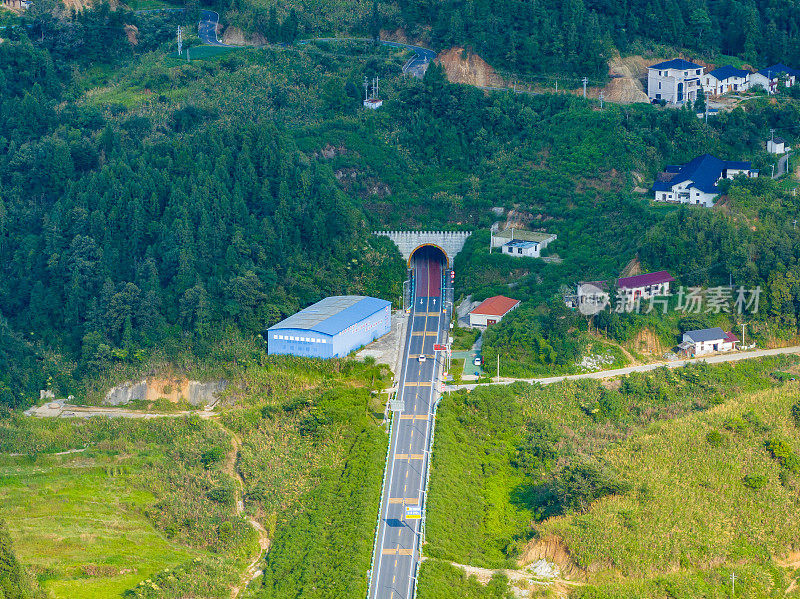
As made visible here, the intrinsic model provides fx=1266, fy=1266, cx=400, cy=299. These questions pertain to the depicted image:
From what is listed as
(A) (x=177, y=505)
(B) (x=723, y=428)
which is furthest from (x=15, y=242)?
(B) (x=723, y=428)

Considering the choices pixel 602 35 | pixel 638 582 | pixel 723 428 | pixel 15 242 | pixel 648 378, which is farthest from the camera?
pixel 602 35

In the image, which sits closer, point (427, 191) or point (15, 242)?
point (15, 242)

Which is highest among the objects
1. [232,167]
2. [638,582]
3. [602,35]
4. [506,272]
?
[602,35]

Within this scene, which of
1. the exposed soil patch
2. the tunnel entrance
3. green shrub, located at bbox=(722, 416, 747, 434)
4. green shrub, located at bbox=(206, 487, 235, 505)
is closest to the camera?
the exposed soil patch

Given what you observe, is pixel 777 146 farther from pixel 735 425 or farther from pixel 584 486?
pixel 584 486

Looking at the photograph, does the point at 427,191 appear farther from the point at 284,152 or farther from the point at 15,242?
the point at 15,242

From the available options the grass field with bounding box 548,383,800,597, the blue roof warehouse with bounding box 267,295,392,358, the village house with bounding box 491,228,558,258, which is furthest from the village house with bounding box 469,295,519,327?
the grass field with bounding box 548,383,800,597

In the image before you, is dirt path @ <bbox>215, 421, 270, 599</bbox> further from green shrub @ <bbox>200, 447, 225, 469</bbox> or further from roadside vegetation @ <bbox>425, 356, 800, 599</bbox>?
roadside vegetation @ <bbox>425, 356, 800, 599</bbox>
